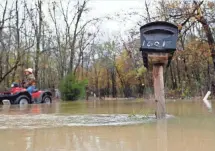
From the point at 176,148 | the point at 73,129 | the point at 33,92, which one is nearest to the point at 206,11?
the point at 33,92

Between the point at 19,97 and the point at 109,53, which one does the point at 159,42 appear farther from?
the point at 109,53

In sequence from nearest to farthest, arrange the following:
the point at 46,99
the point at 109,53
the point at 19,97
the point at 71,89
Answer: the point at 19,97
the point at 46,99
the point at 71,89
the point at 109,53

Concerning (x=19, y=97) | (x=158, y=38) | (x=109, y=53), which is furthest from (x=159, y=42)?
(x=109, y=53)

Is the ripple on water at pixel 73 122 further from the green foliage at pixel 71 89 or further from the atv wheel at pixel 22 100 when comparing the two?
the green foliage at pixel 71 89

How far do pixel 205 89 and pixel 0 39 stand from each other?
652 inches

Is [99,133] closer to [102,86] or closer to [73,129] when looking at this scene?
[73,129]

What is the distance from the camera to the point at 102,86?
53031 mm

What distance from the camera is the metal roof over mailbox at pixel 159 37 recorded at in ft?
21.6

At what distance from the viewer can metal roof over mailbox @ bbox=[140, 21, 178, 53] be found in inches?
260

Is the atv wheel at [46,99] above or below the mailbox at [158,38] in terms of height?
below

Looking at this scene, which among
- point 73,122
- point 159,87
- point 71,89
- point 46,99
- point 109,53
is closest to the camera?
point 73,122

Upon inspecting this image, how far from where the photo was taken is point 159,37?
6.63 m

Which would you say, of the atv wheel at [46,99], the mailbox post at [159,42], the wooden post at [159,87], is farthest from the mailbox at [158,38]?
the atv wheel at [46,99]

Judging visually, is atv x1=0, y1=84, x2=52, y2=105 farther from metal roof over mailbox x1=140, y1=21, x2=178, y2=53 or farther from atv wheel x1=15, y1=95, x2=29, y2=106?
metal roof over mailbox x1=140, y1=21, x2=178, y2=53
